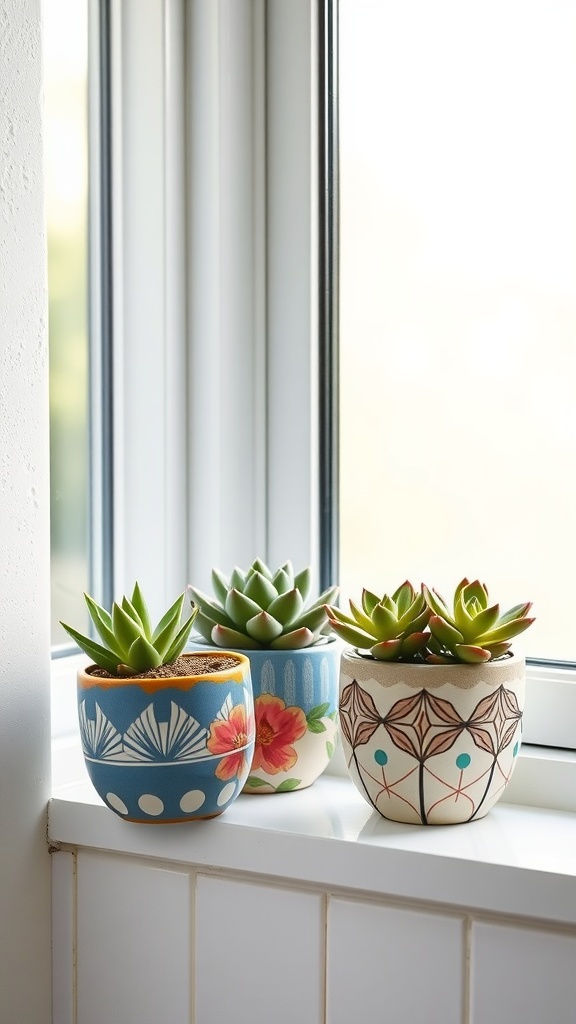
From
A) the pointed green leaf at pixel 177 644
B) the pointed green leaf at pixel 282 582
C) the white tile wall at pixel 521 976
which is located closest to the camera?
the white tile wall at pixel 521 976

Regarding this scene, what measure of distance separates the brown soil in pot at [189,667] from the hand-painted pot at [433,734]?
11cm

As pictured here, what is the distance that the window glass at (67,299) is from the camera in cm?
98

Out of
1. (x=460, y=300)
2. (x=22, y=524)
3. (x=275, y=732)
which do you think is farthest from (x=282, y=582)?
(x=460, y=300)

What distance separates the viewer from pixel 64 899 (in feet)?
2.74

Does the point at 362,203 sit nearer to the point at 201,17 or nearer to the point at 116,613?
the point at 201,17

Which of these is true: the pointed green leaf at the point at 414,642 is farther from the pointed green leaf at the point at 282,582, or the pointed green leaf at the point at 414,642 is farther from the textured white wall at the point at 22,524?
the textured white wall at the point at 22,524

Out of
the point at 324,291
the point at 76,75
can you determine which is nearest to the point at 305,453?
the point at 324,291

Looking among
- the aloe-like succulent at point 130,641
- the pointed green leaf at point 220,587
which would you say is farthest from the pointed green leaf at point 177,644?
the pointed green leaf at point 220,587

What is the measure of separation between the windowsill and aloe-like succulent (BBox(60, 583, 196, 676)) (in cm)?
14

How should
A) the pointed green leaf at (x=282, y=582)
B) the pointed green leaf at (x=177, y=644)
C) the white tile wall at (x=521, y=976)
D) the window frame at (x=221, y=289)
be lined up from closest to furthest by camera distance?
the white tile wall at (x=521, y=976) → the pointed green leaf at (x=177, y=644) → the pointed green leaf at (x=282, y=582) → the window frame at (x=221, y=289)

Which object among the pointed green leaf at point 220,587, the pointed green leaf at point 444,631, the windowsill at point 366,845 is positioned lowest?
the windowsill at point 366,845

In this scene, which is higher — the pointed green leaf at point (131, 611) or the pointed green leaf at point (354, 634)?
the pointed green leaf at point (131, 611)

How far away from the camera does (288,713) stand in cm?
83

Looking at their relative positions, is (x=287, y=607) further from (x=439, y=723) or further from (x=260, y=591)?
(x=439, y=723)
